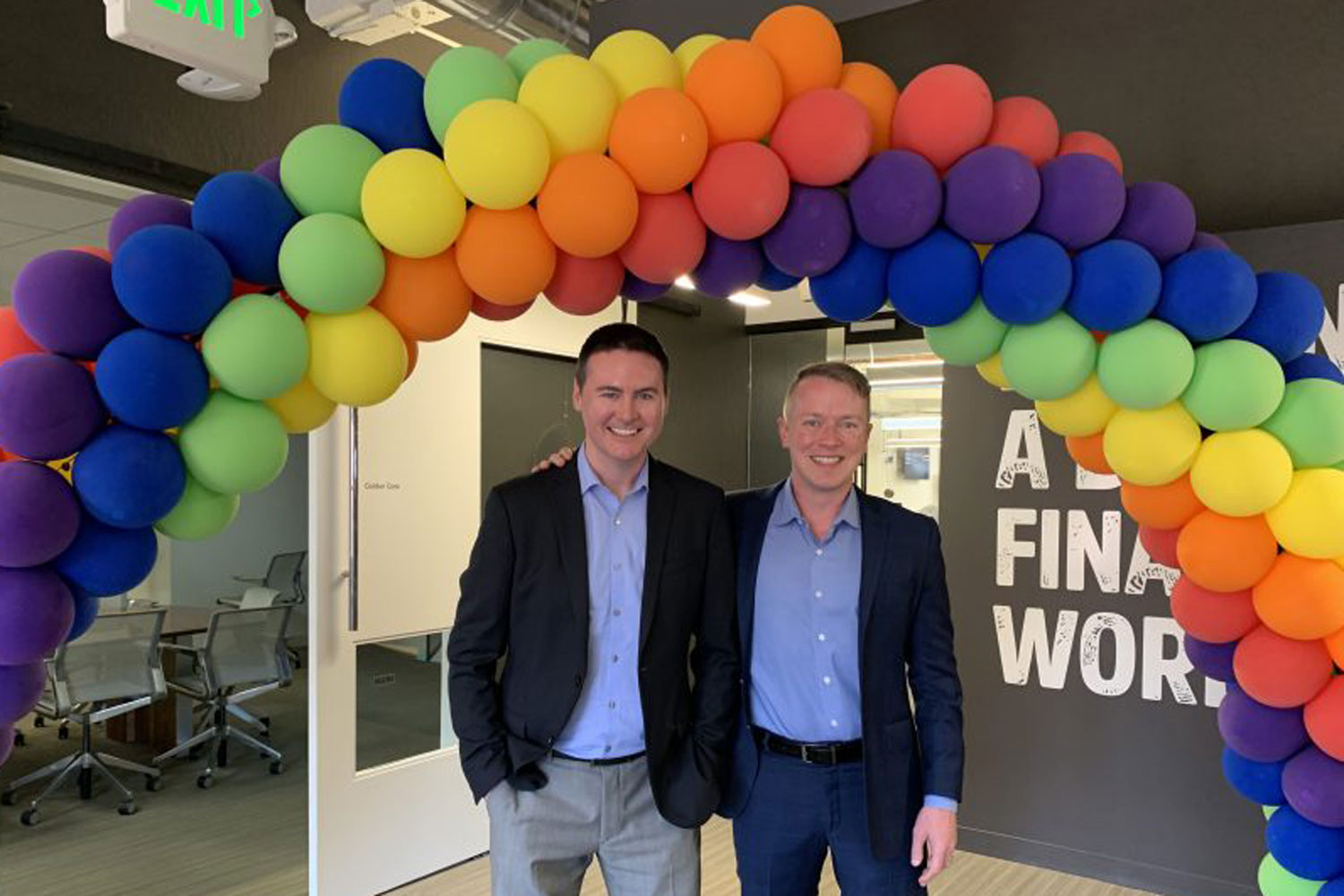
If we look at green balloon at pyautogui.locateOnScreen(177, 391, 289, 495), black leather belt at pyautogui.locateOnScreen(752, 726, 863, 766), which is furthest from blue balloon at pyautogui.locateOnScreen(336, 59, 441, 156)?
black leather belt at pyautogui.locateOnScreen(752, 726, 863, 766)

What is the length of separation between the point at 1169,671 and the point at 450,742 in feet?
9.37

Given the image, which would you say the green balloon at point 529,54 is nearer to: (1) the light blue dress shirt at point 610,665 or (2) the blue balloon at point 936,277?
(2) the blue balloon at point 936,277

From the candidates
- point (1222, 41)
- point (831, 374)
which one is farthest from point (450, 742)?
point (1222, 41)

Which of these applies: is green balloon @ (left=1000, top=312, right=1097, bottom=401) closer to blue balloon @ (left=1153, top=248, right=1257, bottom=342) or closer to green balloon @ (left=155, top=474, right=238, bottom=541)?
blue balloon @ (left=1153, top=248, right=1257, bottom=342)

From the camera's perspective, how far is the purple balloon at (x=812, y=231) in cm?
173

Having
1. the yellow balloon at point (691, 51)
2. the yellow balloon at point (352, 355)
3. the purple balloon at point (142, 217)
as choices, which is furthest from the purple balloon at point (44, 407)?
the yellow balloon at point (691, 51)

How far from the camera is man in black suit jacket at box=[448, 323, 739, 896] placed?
183 centimetres

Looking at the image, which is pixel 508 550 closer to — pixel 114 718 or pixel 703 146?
pixel 703 146

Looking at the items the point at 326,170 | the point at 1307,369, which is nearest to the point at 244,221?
the point at 326,170

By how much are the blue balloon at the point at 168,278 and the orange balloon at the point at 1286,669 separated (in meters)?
2.05

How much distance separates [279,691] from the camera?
6676mm

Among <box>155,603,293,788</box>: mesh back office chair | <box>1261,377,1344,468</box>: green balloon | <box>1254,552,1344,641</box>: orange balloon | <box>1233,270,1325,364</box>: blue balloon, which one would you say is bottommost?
<box>155,603,293,788</box>: mesh back office chair

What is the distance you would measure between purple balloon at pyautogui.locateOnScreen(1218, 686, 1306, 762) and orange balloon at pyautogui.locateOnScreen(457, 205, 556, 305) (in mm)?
1677

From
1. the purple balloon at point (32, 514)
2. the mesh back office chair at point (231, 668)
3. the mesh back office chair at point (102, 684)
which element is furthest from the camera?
the mesh back office chair at point (231, 668)
